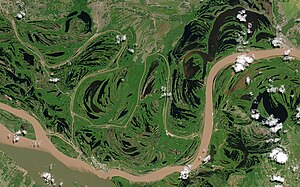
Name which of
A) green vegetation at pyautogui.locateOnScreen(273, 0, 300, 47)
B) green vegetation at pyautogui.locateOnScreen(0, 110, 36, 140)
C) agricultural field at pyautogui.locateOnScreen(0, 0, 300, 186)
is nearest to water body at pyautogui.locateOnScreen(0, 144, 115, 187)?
agricultural field at pyautogui.locateOnScreen(0, 0, 300, 186)

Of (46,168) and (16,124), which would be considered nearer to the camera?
(46,168)

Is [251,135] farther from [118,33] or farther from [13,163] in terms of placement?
[13,163]

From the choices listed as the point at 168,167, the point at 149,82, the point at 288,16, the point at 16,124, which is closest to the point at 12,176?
the point at 16,124

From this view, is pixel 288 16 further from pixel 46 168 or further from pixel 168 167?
pixel 46 168

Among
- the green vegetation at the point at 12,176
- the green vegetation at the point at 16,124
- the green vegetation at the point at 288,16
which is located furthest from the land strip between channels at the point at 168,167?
the green vegetation at the point at 12,176

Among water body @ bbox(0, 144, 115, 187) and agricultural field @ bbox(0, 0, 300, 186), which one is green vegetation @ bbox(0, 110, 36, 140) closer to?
agricultural field @ bbox(0, 0, 300, 186)

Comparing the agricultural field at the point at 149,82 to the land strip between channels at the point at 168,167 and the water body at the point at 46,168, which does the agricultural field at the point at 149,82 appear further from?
the water body at the point at 46,168
